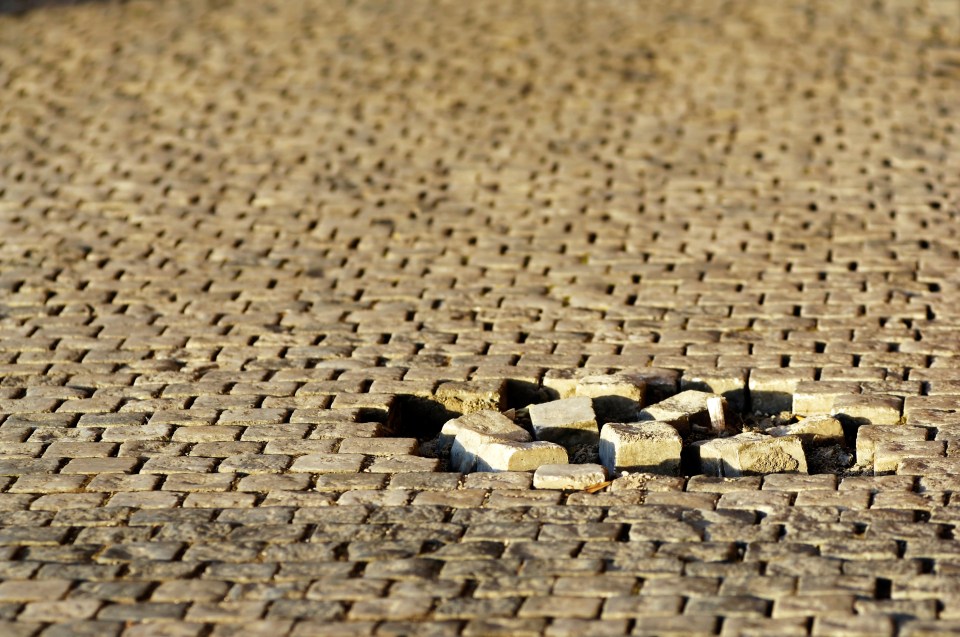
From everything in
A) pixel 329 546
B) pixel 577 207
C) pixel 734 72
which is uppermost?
pixel 734 72

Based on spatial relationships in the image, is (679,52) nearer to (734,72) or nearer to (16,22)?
(734,72)

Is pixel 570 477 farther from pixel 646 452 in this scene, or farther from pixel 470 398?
pixel 470 398

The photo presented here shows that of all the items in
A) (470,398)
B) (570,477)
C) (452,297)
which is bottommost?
(570,477)

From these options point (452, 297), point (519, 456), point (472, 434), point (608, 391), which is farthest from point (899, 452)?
point (452, 297)

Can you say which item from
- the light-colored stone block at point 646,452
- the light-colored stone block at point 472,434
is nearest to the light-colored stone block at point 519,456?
the light-colored stone block at point 472,434

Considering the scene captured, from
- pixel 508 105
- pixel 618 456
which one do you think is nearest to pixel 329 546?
pixel 618 456

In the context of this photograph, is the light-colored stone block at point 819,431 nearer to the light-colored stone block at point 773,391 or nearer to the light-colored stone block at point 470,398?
the light-colored stone block at point 773,391

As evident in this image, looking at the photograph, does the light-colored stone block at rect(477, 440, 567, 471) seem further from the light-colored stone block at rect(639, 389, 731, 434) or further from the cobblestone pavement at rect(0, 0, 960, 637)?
the light-colored stone block at rect(639, 389, 731, 434)
